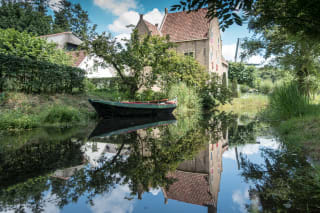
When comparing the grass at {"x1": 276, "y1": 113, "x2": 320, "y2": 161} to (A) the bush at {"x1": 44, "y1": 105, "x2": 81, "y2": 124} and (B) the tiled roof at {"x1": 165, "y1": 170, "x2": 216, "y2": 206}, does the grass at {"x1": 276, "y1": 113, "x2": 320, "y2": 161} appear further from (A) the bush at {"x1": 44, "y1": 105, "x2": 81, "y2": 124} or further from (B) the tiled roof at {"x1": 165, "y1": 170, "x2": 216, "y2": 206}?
(A) the bush at {"x1": 44, "y1": 105, "x2": 81, "y2": 124}

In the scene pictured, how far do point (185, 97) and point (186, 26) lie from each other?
38.6ft

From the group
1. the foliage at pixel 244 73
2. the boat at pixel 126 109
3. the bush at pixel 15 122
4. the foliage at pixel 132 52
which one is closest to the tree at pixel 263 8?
the bush at pixel 15 122

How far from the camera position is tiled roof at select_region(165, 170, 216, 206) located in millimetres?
2293

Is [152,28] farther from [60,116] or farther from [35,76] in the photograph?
[60,116]

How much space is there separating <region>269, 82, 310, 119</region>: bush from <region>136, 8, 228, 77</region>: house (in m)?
16.2

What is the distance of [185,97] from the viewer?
1633 centimetres

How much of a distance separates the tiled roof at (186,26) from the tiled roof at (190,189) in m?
22.0

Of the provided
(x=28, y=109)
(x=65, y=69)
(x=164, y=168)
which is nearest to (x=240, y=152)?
(x=164, y=168)

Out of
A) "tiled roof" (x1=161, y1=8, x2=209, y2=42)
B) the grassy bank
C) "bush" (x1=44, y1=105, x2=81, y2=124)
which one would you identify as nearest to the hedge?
the grassy bank

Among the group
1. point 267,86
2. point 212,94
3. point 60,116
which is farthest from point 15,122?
point 212,94

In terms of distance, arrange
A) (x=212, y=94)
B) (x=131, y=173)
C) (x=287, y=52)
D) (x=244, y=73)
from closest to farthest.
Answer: (x=131, y=173)
(x=287, y=52)
(x=212, y=94)
(x=244, y=73)

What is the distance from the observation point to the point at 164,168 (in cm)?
325

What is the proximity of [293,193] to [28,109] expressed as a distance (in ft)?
33.4

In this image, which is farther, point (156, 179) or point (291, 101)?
point (291, 101)
